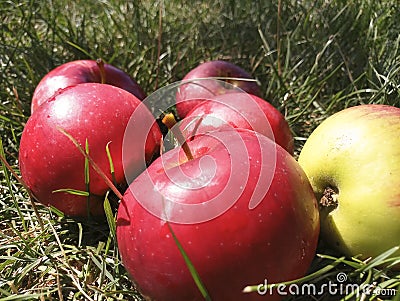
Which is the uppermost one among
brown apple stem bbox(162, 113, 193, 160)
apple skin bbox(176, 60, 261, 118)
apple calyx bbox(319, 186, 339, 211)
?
brown apple stem bbox(162, 113, 193, 160)

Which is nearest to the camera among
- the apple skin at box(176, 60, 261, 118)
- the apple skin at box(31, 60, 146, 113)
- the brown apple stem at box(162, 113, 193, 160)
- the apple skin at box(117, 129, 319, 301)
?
the apple skin at box(117, 129, 319, 301)

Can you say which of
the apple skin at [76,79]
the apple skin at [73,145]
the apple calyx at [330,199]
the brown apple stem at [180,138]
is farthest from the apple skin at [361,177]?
the apple skin at [76,79]

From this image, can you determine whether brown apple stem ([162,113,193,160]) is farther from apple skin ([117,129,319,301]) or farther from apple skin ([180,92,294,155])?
apple skin ([180,92,294,155])

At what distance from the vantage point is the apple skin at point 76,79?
1945 millimetres

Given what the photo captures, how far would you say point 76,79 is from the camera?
6.40 feet

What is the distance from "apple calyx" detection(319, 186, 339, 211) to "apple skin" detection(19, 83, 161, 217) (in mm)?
523

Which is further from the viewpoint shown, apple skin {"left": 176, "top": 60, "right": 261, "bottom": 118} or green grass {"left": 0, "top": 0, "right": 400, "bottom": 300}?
apple skin {"left": 176, "top": 60, "right": 261, "bottom": 118}

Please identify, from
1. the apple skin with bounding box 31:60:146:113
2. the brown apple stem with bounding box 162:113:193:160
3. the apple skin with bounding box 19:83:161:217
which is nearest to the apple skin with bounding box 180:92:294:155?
the apple skin with bounding box 19:83:161:217

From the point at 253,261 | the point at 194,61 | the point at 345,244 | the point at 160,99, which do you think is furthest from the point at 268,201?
the point at 194,61

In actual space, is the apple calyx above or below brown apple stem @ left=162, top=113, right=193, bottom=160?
below

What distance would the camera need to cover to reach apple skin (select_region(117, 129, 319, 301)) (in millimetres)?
1136

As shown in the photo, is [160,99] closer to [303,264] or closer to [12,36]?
[12,36]

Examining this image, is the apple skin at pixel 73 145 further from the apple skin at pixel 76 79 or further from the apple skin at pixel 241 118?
the apple skin at pixel 76 79

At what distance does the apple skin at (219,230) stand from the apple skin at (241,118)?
37cm
